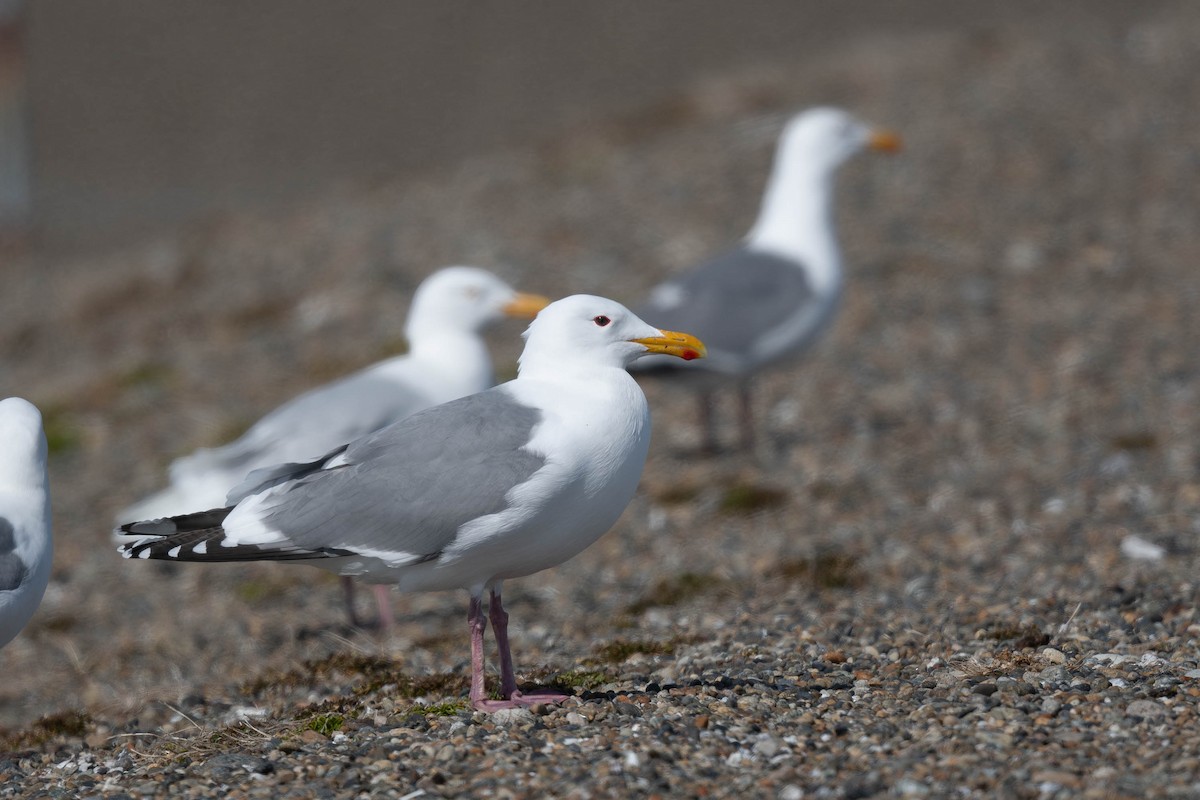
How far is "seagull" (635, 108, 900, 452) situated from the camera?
34.2 feet

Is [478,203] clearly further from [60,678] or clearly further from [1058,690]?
[1058,690]

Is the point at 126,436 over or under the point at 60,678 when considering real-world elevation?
over

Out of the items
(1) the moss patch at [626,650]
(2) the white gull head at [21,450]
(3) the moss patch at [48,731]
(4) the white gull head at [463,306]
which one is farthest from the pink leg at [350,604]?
(2) the white gull head at [21,450]

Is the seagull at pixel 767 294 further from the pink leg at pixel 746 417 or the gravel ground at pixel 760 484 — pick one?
the gravel ground at pixel 760 484

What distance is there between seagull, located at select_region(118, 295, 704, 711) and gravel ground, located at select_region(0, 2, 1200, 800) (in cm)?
56

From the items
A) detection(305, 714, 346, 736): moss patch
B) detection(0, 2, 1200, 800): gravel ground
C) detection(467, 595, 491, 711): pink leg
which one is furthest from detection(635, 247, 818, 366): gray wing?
detection(305, 714, 346, 736): moss patch

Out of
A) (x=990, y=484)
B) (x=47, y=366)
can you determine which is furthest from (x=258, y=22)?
(x=990, y=484)

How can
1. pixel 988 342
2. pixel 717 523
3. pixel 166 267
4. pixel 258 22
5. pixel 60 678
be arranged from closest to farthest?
pixel 60 678 < pixel 717 523 < pixel 988 342 < pixel 166 267 < pixel 258 22

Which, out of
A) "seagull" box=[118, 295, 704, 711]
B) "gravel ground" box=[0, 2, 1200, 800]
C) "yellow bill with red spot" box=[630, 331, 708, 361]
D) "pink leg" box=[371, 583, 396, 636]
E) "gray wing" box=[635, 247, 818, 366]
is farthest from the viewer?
"gray wing" box=[635, 247, 818, 366]

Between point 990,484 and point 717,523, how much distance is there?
5.75ft

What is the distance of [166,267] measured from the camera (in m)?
18.4

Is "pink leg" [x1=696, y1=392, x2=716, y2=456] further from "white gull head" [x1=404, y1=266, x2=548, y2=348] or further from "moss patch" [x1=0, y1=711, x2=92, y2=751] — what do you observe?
"moss patch" [x1=0, y1=711, x2=92, y2=751]

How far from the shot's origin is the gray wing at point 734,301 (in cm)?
1042

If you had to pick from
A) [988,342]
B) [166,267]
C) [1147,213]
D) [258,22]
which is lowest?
[988,342]
